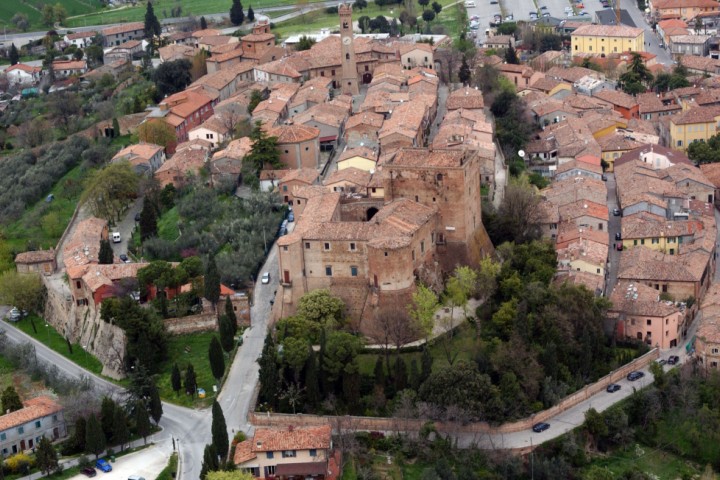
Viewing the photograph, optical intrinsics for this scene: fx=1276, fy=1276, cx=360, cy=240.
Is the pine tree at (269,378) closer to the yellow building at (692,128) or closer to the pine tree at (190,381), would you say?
the pine tree at (190,381)

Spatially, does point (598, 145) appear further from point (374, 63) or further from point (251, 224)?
point (251, 224)

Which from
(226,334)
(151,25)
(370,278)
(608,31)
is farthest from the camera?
(151,25)

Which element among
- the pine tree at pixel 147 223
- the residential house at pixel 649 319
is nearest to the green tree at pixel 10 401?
the pine tree at pixel 147 223

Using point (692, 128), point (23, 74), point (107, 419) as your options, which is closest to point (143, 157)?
point (107, 419)

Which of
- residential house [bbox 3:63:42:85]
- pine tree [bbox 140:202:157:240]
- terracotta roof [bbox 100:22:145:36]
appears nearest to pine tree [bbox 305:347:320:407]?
pine tree [bbox 140:202:157:240]

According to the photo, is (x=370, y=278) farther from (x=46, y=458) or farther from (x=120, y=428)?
(x=46, y=458)

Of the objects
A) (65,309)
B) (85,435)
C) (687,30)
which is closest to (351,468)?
(85,435)

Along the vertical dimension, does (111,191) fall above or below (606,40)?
below
